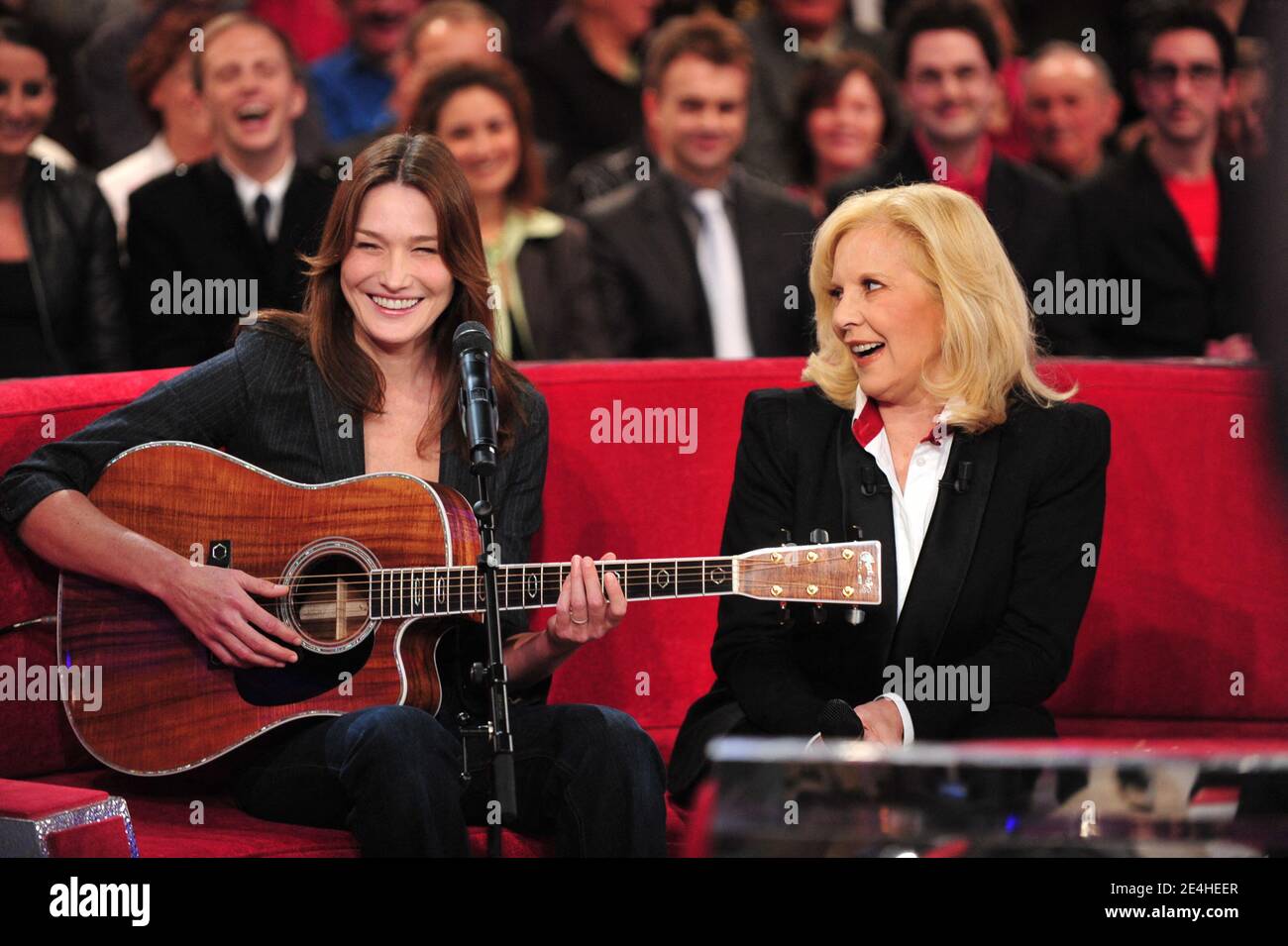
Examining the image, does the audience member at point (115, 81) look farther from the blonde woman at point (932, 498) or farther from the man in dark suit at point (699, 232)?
the blonde woman at point (932, 498)

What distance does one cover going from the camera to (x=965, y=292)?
3160 mm

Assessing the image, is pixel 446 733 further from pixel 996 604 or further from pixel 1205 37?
pixel 1205 37

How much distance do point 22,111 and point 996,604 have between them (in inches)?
126

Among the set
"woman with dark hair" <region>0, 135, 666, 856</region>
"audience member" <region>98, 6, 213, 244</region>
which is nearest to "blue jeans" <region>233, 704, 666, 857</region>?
"woman with dark hair" <region>0, 135, 666, 856</region>

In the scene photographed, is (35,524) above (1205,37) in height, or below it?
below

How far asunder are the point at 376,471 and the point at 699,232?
2158 millimetres

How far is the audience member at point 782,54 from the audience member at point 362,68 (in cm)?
125

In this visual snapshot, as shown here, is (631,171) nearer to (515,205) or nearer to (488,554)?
(515,205)

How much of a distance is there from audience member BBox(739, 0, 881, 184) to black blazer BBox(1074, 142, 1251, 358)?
3.61 feet

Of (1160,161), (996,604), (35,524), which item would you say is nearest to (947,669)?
(996,604)

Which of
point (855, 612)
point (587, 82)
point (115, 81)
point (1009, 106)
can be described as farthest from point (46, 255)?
point (1009, 106)

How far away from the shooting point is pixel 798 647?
3.24 m
